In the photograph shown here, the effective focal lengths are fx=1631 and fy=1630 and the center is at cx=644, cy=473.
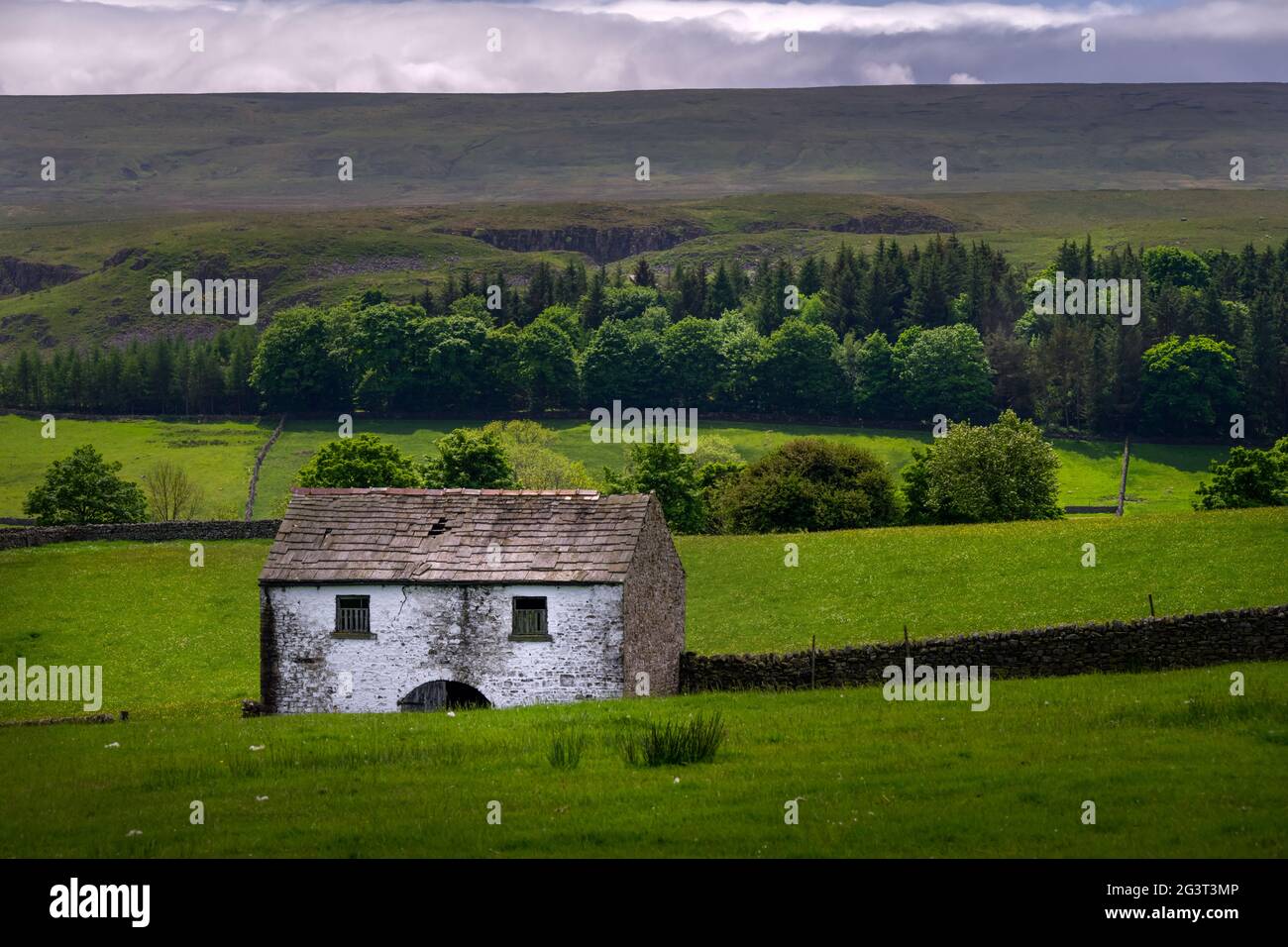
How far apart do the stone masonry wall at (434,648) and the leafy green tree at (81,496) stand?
210ft

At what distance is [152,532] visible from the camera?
259ft

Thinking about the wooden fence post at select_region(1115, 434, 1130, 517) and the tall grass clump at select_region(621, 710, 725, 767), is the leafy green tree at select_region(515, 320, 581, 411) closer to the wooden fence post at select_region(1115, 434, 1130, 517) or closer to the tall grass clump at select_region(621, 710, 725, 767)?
the wooden fence post at select_region(1115, 434, 1130, 517)

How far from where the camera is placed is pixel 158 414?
18450cm

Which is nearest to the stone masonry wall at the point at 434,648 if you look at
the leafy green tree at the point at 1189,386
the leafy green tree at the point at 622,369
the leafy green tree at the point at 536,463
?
the leafy green tree at the point at 536,463

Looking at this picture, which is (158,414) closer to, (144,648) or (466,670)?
(144,648)

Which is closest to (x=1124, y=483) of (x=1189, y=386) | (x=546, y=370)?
(x=1189, y=386)

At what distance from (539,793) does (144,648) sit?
35.4 metres

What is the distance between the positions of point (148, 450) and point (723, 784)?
14386cm

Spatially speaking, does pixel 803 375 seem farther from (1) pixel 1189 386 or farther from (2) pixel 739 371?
(1) pixel 1189 386

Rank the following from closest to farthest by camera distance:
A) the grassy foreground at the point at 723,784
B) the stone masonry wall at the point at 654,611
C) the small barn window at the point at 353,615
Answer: the grassy foreground at the point at 723,784
the stone masonry wall at the point at 654,611
the small barn window at the point at 353,615

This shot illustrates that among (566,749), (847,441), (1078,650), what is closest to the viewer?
(566,749)

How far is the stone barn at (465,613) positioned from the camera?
37875 millimetres

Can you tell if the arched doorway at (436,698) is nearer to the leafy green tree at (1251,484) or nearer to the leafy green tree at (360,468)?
the leafy green tree at (360,468)
